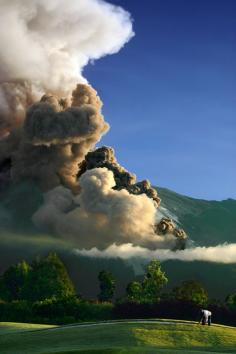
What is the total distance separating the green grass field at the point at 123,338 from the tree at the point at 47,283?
270 ft

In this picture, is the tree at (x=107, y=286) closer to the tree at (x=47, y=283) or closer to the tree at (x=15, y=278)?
the tree at (x=47, y=283)

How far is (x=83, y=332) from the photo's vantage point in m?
67.4

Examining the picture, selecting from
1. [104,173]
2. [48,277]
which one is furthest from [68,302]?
[104,173]

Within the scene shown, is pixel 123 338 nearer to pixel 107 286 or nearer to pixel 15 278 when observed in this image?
pixel 107 286

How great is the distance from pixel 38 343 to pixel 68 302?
3805 cm

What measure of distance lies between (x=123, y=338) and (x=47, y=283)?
95.3m

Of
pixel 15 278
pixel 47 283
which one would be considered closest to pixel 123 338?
pixel 47 283

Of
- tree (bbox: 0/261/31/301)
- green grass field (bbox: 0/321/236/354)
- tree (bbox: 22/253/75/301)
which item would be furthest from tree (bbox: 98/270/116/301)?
green grass field (bbox: 0/321/236/354)

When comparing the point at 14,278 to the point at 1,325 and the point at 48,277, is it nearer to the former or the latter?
the point at 48,277

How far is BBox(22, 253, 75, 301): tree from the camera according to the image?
154000 mm

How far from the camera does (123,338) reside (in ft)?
207

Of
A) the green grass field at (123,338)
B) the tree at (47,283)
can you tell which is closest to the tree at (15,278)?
the tree at (47,283)

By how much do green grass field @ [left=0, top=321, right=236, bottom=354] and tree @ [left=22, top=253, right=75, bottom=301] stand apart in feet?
270

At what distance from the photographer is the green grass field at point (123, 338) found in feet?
196
